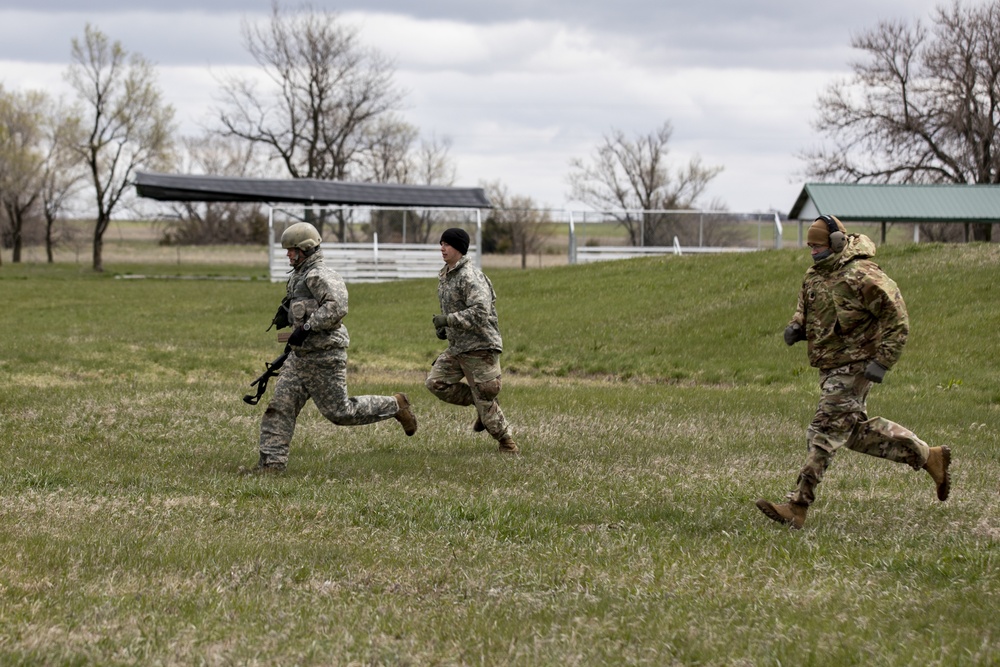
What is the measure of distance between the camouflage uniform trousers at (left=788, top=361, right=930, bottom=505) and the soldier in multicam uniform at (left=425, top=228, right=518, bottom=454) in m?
3.41

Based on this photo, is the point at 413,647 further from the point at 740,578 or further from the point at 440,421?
the point at 440,421

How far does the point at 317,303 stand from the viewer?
965 centimetres

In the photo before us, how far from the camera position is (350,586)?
6.13 meters

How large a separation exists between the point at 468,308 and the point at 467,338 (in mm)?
336

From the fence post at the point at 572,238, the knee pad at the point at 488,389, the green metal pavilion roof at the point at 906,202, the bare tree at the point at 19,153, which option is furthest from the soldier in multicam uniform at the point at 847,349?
the bare tree at the point at 19,153

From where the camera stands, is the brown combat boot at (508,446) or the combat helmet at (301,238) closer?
the combat helmet at (301,238)

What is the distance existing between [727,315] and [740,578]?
18.0 m

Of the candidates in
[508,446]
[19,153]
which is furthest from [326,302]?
[19,153]

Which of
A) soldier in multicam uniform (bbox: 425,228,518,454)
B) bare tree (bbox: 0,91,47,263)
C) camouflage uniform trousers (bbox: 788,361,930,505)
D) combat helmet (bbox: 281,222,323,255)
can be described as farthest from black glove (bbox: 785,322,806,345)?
bare tree (bbox: 0,91,47,263)

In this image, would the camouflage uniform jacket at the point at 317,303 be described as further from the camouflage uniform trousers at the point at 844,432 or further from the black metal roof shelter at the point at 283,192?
the black metal roof shelter at the point at 283,192

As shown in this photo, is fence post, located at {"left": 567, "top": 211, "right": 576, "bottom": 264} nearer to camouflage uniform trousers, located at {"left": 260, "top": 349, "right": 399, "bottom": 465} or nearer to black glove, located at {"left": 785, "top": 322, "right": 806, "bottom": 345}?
camouflage uniform trousers, located at {"left": 260, "top": 349, "right": 399, "bottom": 465}

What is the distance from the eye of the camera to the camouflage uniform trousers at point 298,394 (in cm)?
976

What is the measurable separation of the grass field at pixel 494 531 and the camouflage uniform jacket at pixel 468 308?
1.06 metres

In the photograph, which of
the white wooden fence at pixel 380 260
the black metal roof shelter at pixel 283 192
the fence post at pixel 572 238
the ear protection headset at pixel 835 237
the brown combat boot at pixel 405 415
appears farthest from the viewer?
the black metal roof shelter at pixel 283 192
